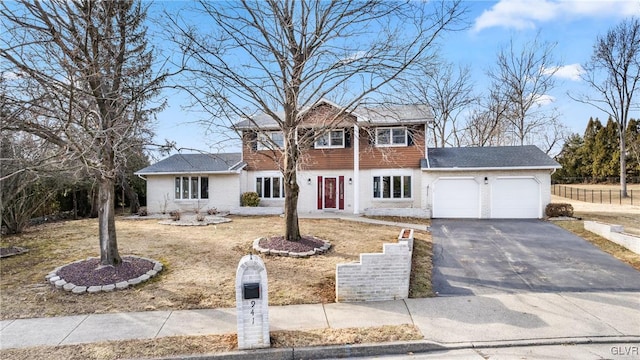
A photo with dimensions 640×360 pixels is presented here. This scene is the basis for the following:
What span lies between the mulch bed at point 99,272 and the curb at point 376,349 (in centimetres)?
399

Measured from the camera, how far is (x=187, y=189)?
20094 mm

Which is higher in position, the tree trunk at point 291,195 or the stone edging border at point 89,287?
the tree trunk at point 291,195

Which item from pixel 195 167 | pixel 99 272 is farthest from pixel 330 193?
pixel 99 272

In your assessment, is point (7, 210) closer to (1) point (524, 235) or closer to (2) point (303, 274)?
(2) point (303, 274)

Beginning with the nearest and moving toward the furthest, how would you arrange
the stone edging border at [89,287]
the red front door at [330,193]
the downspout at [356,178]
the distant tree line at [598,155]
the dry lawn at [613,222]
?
1. the stone edging border at [89,287]
2. the dry lawn at [613,222]
3. the downspout at [356,178]
4. the red front door at [330,193]
5. the distant tree line at [598,155]

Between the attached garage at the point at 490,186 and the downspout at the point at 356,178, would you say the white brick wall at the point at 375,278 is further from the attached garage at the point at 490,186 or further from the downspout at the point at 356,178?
the downspout at the point at 356,178

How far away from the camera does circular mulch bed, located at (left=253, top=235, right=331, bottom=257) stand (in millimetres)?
9805

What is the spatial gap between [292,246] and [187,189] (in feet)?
40.5

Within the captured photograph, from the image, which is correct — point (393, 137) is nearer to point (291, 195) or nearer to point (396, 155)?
point (396, 155)

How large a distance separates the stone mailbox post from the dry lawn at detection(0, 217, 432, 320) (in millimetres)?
1693

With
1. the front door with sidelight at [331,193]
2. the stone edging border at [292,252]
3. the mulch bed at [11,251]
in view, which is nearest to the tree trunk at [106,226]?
the stone edging border at [292,252]

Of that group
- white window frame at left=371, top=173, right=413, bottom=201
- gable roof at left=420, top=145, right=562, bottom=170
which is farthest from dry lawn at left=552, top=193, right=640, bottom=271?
white window frame at left=371, top=173, right=413, bottom=201

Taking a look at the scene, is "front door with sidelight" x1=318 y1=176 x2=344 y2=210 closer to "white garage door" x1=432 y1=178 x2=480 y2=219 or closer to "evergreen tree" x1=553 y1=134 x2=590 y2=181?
"white garage door" x1=432 y1=178 x2=480 y2=219

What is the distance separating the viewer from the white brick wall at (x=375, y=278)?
21.8 feet
